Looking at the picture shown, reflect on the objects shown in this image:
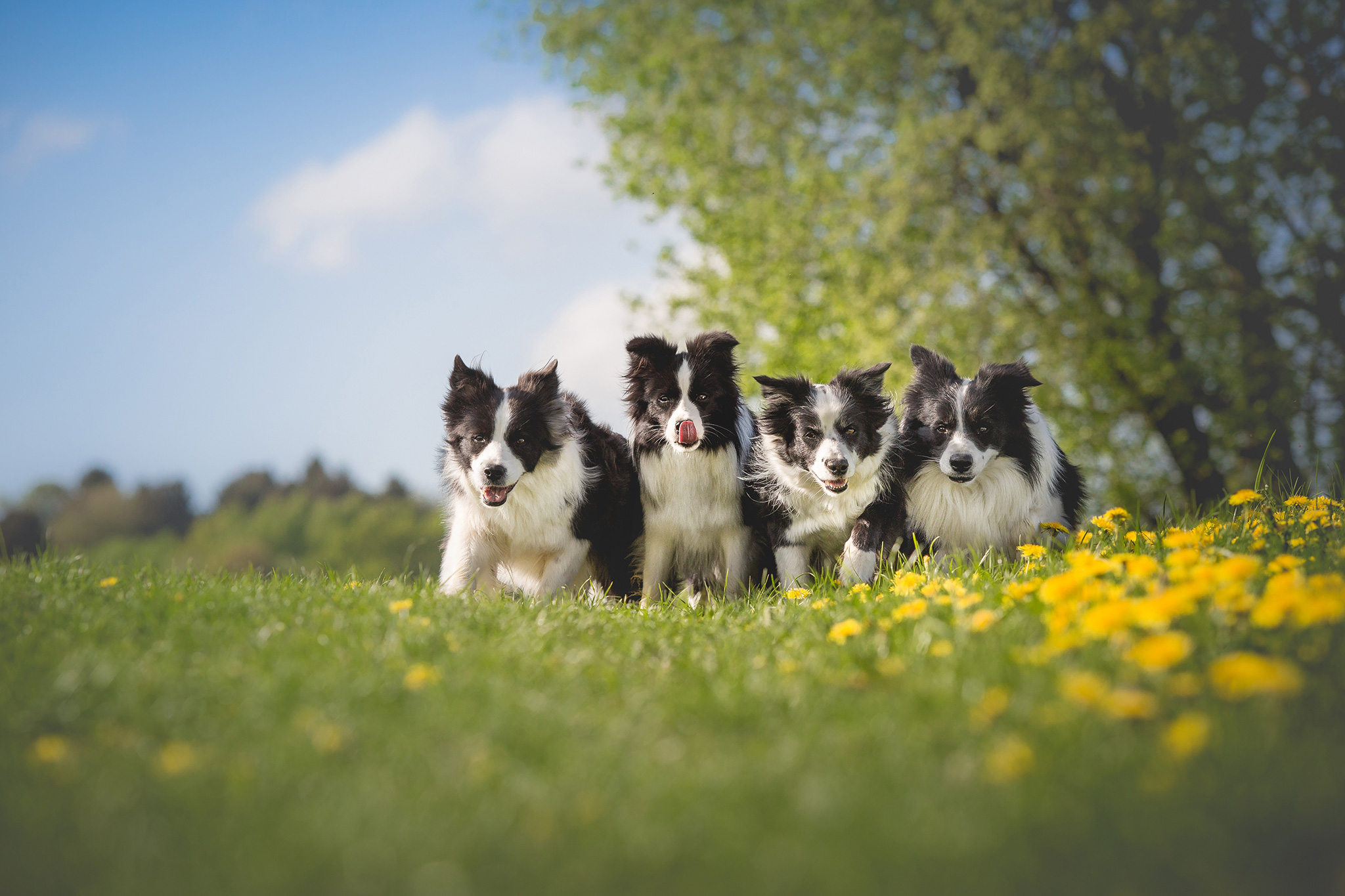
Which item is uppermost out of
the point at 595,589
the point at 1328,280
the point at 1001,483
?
the point at 1328,280

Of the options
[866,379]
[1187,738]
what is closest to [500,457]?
[866,379]

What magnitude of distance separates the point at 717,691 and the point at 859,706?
1.61 ft

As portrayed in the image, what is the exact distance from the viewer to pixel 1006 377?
17.8 feet

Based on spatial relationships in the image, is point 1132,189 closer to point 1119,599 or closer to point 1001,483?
point 1001,483

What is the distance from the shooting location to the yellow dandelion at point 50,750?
2346 mm

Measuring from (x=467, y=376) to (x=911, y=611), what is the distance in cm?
318

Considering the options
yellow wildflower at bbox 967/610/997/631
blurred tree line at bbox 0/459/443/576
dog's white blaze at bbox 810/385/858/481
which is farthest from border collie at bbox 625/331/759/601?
blurred tree line at bbox 0/459/443/576

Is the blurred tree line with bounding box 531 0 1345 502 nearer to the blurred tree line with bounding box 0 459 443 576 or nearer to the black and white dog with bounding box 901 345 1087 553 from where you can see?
the black and white dog with bounding box 901 345 1087 553

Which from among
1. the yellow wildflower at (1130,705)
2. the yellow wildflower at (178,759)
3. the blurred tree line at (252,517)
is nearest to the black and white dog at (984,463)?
the yellow wildflower at (1130,705)

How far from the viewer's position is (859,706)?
2582mm

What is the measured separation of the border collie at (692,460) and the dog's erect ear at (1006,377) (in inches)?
58.9

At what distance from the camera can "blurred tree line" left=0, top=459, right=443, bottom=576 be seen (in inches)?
2174

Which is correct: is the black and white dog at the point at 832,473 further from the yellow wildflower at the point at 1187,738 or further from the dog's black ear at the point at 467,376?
the yellow wildflower at the point at 1187,738

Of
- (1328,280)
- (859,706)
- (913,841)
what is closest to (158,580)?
(859,706)
